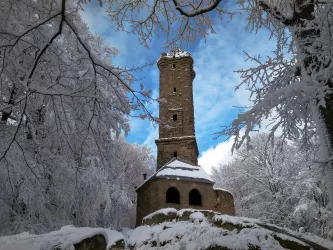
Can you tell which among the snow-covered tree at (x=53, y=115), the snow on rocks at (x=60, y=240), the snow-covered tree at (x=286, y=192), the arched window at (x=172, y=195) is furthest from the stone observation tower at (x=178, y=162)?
the snow on rocks at (x=60, y=240)

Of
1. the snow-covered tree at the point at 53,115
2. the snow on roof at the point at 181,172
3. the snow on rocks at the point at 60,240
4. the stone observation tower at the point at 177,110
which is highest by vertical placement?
the stone observation tower at the point at 177,110

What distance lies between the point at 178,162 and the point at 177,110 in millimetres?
5476

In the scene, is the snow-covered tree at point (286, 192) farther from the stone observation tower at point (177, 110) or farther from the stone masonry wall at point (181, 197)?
the stone observation tower at point (177, 110)

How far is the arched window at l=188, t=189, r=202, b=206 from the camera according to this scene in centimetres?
1966

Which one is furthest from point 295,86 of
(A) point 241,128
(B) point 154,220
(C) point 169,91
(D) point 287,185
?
(C) point 169,91

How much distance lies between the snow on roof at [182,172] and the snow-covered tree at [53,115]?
224 inches

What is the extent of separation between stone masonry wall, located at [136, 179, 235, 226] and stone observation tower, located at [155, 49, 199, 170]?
3342mm

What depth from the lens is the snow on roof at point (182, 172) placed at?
19094 mm

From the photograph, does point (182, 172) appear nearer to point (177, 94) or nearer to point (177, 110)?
point (177, 110)

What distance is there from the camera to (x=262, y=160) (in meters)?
22.2

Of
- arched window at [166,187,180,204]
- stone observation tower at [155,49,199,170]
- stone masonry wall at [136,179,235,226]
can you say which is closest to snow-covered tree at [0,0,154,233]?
stone masonry wall at [136,179,235,226]

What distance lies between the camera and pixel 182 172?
64.4ft

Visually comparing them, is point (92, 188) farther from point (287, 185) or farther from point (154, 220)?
point (287, 185)

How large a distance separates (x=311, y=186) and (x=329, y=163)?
1435cm
